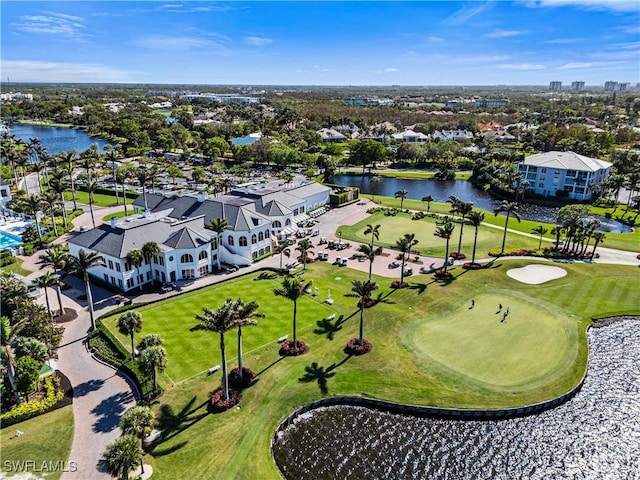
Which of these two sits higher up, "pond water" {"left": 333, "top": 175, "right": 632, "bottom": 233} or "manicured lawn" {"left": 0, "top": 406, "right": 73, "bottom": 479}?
"pond water" {"left": 333, "top": 175, "right": 632, "bottom": 233}

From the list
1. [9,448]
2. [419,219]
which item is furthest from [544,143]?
[9,448]

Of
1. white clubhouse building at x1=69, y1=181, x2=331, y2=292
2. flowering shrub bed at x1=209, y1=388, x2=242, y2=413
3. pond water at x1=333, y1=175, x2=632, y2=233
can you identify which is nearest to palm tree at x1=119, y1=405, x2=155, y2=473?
flowering shrub bed at x1=209, y1=388, x2=242, y2=413

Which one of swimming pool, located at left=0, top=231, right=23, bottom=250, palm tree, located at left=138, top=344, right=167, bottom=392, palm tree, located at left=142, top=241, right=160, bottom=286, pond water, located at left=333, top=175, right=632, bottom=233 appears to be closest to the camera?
palm tree, located at left=138, top=344, right=167, bottom=392

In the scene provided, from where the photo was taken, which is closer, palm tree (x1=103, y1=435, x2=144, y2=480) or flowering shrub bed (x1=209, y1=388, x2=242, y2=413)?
palm tree (x1=103, y1=435, x2=144, y2=480)

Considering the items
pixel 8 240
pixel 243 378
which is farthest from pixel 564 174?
pixel 8 240

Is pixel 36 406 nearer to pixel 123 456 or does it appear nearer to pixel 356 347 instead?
pixel 123 456

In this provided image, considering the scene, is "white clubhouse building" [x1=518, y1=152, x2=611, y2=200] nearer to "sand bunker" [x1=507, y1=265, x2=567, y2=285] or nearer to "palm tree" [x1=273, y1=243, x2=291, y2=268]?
"sand bunker" [x1=507, y1=265, x2=567, y2=285]
